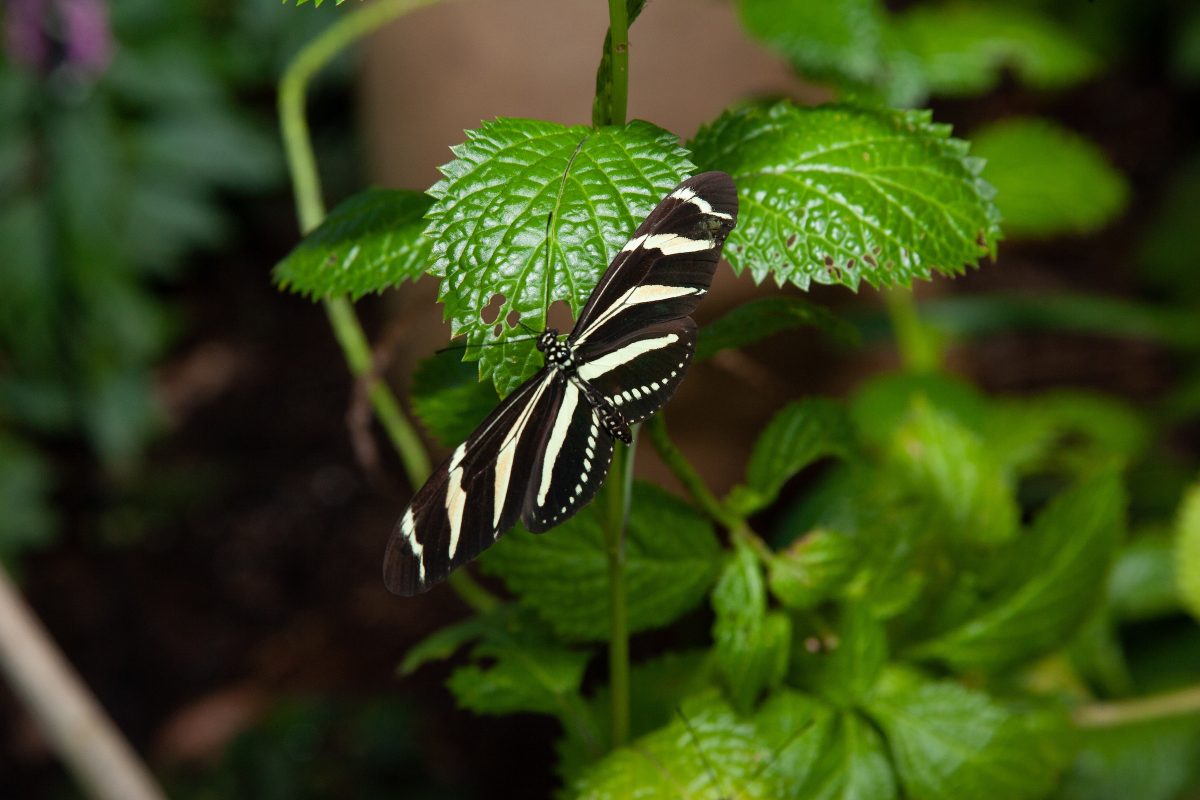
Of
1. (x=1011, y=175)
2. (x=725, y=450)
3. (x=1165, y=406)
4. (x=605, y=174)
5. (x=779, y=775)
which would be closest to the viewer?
(x=605, y=174)

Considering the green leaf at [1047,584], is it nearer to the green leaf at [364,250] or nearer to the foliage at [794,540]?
the foliage at [794,540]

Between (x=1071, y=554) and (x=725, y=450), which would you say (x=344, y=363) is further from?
(x=1071, y=554)

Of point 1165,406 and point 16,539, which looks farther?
point 16,539

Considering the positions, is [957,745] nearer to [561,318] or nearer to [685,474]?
[685,474]

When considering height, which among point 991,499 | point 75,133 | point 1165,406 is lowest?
point 1165,406

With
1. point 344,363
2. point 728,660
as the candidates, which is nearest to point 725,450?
point 728,660

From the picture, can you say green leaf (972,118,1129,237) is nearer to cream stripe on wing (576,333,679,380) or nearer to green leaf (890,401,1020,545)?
green leaf (890,401,1020,545)

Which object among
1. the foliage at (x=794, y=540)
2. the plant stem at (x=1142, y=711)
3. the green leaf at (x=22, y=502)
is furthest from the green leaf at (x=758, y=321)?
the green leaf at (x=22, y=502)
